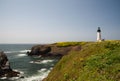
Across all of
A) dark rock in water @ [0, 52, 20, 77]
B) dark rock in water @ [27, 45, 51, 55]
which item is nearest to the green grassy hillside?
dark rock in water @ [0, 52, 20, 77]

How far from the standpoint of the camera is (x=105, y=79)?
11461 mm

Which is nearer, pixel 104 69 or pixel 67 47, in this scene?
pixel 104 69

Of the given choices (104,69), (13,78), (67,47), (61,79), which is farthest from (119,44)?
(67,47)

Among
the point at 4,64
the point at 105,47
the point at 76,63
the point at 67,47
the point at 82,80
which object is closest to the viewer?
the point at 82,80

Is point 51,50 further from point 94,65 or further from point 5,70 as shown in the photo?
point 94,65

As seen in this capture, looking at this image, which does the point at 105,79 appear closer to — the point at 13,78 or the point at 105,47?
the point at 105,47

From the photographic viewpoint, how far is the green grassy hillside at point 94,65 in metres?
12.2

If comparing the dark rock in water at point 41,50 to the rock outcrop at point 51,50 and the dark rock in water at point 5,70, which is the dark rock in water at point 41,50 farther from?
the dark rock in water at point 5,70

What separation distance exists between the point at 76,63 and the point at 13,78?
106 ft

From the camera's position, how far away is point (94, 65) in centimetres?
1368

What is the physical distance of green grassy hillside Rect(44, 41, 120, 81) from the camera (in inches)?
482

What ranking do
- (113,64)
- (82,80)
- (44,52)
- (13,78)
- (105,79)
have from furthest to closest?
1. (44,52)
2. (13,78)
3. (113,64)
4. (82,80)
5. (105,79)

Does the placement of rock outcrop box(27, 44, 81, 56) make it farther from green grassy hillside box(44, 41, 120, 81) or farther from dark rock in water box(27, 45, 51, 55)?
green grassy hillside box(44, 41, 120, 81)

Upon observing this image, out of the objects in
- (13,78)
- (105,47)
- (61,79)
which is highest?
(105,47)
